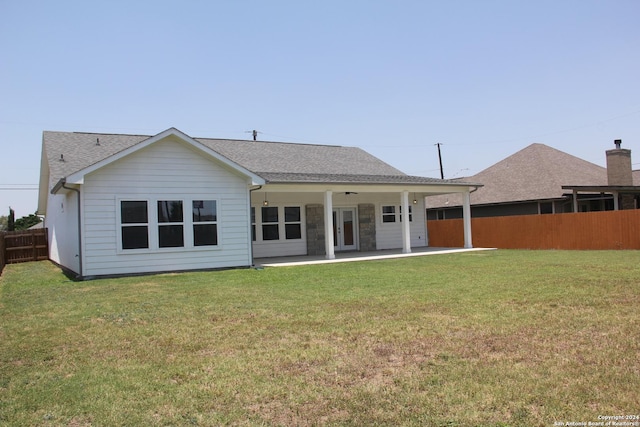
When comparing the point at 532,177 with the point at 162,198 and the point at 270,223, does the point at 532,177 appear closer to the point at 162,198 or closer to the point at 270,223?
the point at 270,223

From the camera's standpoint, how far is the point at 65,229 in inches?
669

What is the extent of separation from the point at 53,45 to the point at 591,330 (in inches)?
568

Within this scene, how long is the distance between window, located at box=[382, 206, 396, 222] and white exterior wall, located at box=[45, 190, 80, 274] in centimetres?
1296

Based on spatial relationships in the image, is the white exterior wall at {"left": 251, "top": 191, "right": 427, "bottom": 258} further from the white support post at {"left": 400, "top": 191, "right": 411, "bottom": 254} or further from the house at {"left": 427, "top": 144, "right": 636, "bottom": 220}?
the house at {"left": 427, "top": 144, "right": 636, "bottom": 220}

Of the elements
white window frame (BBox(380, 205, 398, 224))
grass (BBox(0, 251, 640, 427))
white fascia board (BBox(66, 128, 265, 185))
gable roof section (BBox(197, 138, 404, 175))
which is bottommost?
grass (BBox(0, 251, 640, 427))

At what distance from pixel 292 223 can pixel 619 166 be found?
18.1 metres

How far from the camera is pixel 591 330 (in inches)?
230

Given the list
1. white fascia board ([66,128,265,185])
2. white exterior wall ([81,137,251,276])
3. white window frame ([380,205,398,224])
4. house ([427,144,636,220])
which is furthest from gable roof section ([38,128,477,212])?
house ([427,144,636,220])

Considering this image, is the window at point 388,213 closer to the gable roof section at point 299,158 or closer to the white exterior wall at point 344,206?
the white exterior wall at point 344,206

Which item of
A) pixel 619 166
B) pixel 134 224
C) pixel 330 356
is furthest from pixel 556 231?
pixel 330 356

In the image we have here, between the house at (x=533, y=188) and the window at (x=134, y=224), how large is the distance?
1946cm

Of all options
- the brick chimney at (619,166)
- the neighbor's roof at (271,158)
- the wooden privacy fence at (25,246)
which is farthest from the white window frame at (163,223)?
the brick chimney at (619,166)

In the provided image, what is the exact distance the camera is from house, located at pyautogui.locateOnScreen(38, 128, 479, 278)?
1370cm

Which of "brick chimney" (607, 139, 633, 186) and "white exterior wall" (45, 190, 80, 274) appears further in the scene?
"brick chimney" (607, 139, 633, 186)
